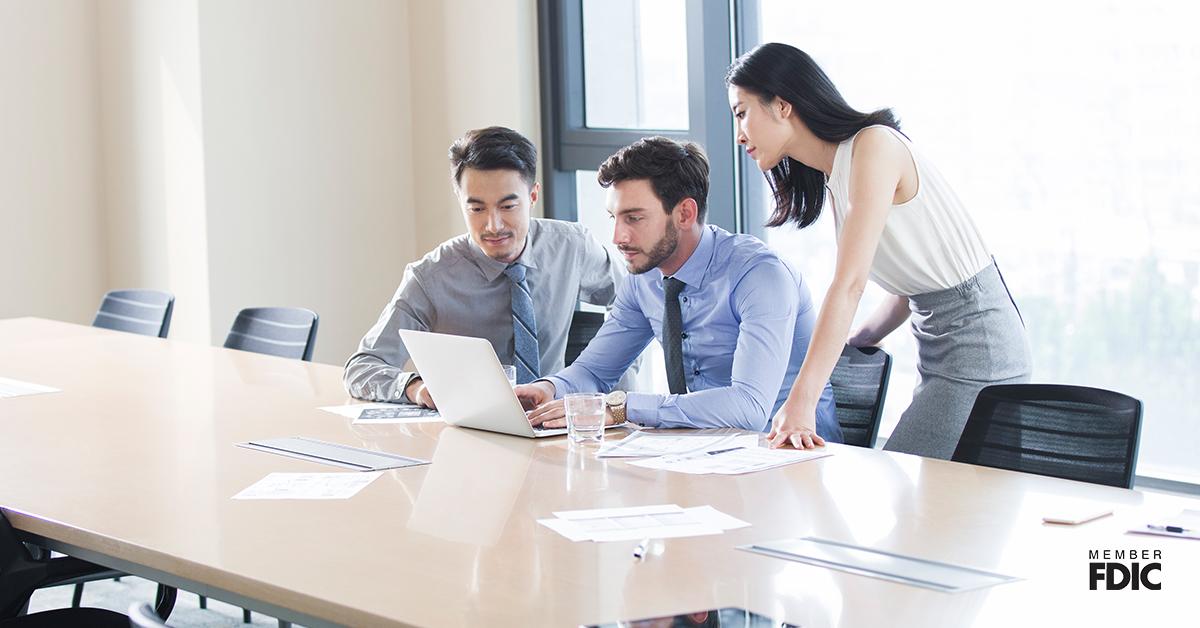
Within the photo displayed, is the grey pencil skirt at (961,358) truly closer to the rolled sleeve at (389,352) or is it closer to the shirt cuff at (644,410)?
the shirt cuff at (644,410)

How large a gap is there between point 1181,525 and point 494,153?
6.87 ft

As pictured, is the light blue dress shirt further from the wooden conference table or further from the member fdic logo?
the member fdic logo

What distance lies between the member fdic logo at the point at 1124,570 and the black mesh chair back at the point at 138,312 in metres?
3.90

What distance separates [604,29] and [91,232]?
269 centimetres

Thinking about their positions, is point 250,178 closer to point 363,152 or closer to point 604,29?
point 363,152

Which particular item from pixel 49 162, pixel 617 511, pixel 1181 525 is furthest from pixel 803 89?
pixel 49 162

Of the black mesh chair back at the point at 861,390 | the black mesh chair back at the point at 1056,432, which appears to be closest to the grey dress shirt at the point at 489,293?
the black mesh chair back at the point at 861,390

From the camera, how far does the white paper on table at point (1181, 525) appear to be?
2.09m

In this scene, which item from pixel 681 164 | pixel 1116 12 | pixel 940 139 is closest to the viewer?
pixel 681 164

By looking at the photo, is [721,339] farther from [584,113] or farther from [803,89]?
[584,113]

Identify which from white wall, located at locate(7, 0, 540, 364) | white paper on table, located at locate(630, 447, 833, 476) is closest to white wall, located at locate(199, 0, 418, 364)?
white wall, located at locate(7, 0, 540, 364)

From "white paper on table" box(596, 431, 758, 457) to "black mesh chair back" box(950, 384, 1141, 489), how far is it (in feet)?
1.50

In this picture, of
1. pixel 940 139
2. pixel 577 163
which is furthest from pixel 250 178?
pixel 940 139

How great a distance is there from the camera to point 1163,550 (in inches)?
79.7
